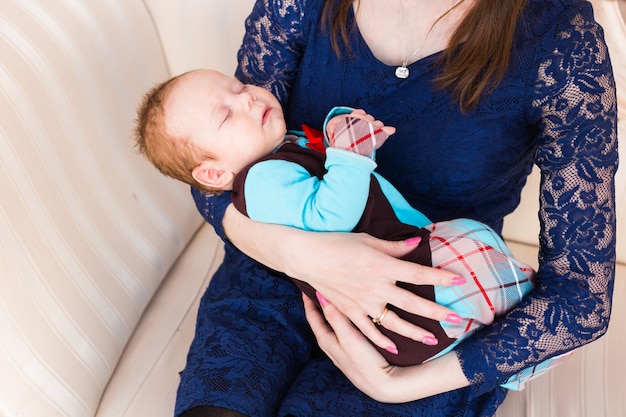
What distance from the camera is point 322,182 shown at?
111 cm

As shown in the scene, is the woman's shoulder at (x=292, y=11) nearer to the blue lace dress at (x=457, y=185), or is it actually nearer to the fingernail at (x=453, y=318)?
the blue lace dress at (x=457, y=185)

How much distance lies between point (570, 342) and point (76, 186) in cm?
103

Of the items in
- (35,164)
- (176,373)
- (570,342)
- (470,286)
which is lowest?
(176,373)

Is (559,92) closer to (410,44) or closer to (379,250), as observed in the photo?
(410,44)

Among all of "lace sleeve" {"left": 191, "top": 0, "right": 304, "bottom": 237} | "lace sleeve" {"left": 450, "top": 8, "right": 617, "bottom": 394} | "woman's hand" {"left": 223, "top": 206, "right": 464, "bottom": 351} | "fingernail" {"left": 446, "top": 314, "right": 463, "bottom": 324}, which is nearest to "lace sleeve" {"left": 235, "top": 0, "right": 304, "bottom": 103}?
"lace sleeve" {"left": 191, "top": 0, "right": 304, "bottom": 237}

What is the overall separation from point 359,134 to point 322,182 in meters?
0.10

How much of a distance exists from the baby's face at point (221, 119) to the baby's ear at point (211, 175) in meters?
0.02

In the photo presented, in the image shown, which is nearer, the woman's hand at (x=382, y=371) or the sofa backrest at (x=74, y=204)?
the woman's hand at (x=382, y=371)

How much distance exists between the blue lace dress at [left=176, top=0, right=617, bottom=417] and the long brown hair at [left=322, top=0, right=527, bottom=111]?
0.9 inches

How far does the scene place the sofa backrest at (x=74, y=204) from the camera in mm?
1300

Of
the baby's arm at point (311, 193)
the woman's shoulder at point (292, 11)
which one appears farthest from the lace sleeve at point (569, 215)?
the woman's shoulder at point (292, 11)

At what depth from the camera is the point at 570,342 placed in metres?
1.18

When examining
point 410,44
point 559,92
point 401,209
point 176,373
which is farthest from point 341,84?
point 176,373

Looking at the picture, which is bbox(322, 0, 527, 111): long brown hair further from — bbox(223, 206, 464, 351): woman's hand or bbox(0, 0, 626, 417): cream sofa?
bbox(0, 0, 626, 417): cream sofa
